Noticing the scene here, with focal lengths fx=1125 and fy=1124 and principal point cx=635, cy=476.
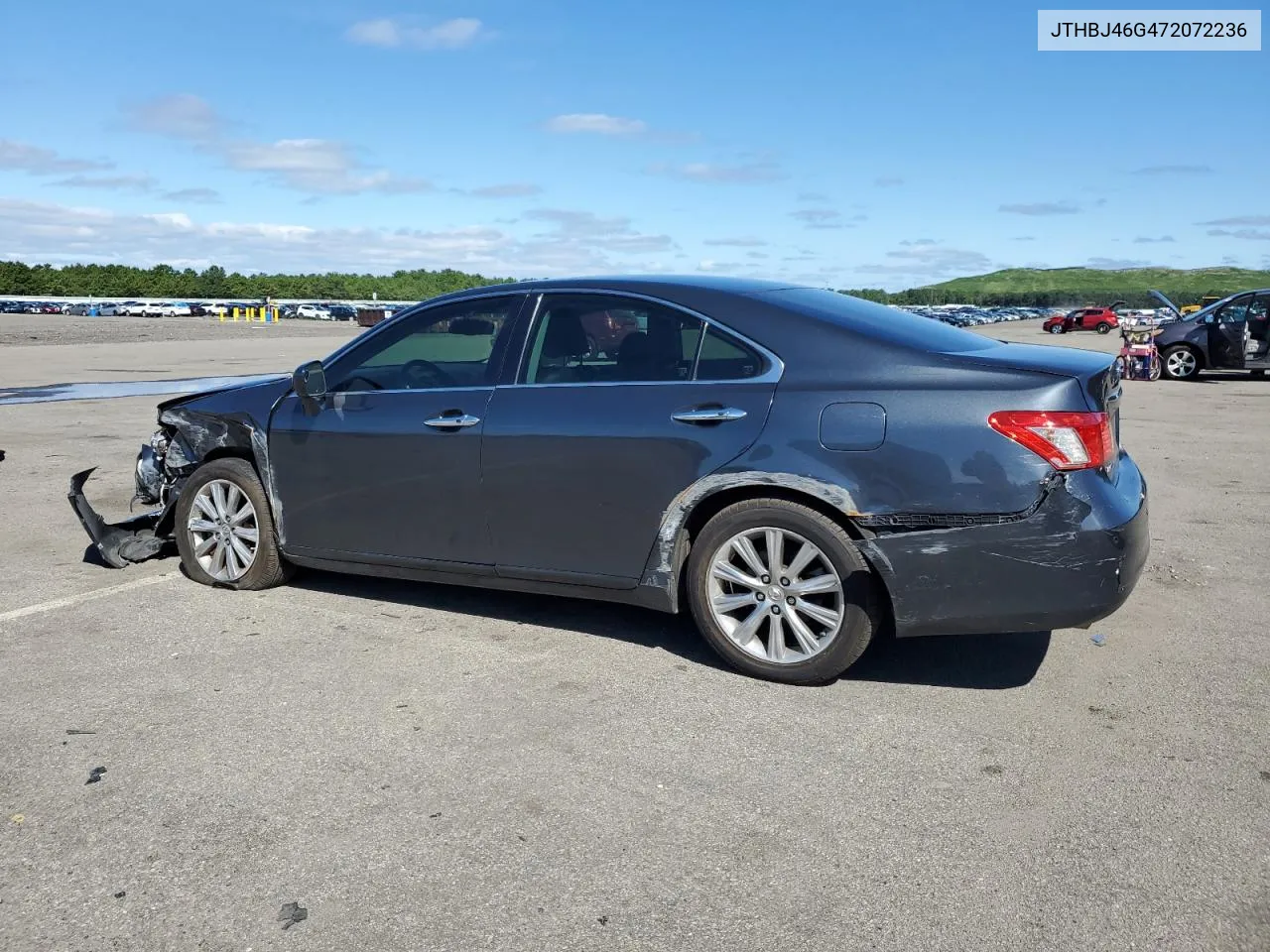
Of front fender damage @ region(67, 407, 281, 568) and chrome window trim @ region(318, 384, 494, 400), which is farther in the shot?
front fender damage @ region(67, 407, 281, 568)

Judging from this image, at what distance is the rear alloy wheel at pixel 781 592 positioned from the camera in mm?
4363

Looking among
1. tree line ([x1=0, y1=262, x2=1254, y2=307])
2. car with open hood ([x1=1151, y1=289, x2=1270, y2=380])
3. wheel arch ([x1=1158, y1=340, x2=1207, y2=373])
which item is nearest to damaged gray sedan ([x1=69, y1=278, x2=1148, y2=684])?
car with open hood ([x1=1151, y1=289, x2=1270, y2=380])

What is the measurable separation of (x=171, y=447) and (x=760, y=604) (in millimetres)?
3592

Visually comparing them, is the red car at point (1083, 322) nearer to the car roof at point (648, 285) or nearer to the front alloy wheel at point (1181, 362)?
the front alloy wheel at point (1181, 362)

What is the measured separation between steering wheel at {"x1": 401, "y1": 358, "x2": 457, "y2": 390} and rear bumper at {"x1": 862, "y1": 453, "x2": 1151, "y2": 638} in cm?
222

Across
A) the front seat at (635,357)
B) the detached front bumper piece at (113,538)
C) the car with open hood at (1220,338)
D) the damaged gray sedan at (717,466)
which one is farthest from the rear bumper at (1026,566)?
the car with open hood at (1220,338)

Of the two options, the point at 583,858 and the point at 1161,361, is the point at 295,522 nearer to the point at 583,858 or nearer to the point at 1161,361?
the point at 583,858

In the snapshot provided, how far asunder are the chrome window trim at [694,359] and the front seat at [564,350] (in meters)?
0.05

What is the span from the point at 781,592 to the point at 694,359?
3.41ft

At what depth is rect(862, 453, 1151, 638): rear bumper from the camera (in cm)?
407

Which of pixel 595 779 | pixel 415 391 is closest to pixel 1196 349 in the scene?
pixel 415 391

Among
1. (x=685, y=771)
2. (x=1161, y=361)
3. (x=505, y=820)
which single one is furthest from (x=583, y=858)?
(x=1161, y=361)

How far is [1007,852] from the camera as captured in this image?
318 cm

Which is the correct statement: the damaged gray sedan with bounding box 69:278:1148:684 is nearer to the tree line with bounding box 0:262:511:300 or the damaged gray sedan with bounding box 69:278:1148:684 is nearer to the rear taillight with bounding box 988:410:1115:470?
the rear taillight with bounding box 988:410:1115:470
